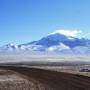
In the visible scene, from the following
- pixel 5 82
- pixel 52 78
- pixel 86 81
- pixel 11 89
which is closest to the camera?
pixel 11 89

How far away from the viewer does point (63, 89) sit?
31.8 m

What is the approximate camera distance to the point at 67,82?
3512cm

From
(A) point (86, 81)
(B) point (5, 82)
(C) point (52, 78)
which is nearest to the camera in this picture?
(B) point (5, 82)

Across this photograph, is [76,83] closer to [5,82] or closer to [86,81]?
[86,81]

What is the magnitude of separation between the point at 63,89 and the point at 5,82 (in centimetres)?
623

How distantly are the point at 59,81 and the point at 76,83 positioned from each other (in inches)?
92.1

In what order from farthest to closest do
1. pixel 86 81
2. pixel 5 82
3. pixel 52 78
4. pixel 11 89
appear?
pixel 52 78, pixel 86 81, pixel 5 82, pixel 11 89

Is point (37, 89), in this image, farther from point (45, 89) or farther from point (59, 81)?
point (59, 81)

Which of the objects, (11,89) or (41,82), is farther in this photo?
(41,82)

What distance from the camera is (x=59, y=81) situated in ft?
118

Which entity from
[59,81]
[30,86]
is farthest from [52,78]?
[30,86]

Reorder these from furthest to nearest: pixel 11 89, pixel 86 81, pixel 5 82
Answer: pixel 86 81 → pixel 5 82 → pixel 11 89

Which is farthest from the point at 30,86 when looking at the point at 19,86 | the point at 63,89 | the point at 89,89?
the point at 89,89

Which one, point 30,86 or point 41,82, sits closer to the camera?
point 30,86
